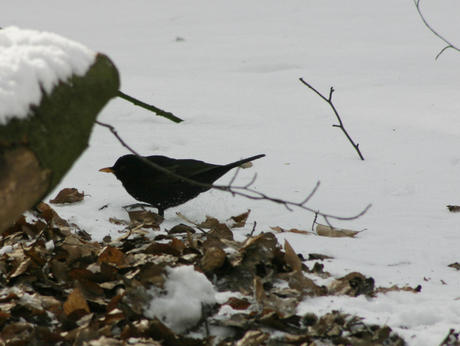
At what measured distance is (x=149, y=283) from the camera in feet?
7.13

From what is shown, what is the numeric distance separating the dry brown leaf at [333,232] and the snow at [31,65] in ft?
6.93

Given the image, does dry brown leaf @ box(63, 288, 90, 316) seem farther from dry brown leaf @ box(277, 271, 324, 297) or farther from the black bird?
the black bird

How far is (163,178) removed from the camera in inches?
159

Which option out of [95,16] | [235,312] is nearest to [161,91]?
[235,312]

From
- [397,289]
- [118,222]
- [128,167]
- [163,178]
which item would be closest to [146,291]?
[397,289]

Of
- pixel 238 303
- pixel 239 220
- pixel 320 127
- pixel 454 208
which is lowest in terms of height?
pixel 320 127

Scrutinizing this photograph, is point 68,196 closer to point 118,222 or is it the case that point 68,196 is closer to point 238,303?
point 118,222

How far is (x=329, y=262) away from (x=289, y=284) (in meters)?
0.46

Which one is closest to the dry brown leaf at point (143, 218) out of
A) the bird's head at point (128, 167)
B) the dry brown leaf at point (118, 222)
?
the dry brown leaf at point (118, 222)

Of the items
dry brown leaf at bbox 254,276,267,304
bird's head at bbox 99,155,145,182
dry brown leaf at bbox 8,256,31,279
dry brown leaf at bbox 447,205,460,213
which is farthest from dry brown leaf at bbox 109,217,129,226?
dry brown leaf at bbox 447,205,460,213

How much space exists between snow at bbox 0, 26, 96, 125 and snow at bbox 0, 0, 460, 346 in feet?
4.66

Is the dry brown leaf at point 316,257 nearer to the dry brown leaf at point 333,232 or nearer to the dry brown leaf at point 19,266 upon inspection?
the dry brown leaf at point 333,232

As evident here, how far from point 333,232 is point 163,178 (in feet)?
4.80

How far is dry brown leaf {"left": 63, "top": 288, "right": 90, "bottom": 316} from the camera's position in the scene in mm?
2102
